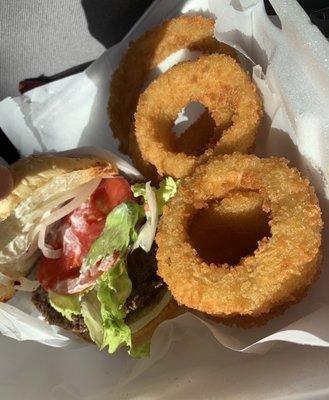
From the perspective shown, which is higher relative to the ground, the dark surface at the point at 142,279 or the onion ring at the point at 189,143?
the onion ring at the point at 189,143

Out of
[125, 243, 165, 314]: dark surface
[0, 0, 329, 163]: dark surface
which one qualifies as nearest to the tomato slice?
[125, 243, 165, 314]: dark surface

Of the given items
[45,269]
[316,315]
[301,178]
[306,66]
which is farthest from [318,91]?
[45,269]

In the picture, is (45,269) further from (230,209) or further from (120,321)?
(230,209)

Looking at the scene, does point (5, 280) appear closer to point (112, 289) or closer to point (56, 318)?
point (56, 318)

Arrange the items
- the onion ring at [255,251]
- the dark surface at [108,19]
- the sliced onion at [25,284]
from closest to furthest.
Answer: the onion ring at [255,251] < the sliced onion at [25,284] < the dark surface at [108,19]

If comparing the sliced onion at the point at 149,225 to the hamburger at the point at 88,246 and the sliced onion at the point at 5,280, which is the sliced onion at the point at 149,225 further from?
the sliced onion at the point at 5,280

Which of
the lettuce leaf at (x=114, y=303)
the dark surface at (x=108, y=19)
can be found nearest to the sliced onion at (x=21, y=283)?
the lettuce leaf at (x=114, y=303)

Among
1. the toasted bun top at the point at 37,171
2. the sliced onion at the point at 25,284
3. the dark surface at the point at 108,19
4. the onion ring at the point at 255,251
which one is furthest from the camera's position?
the dark surface at the point at 108,19

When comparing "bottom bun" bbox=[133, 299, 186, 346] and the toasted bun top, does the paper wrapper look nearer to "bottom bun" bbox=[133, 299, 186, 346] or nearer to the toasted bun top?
"bottom bun" bbox=[133, 299, 186, 346]
